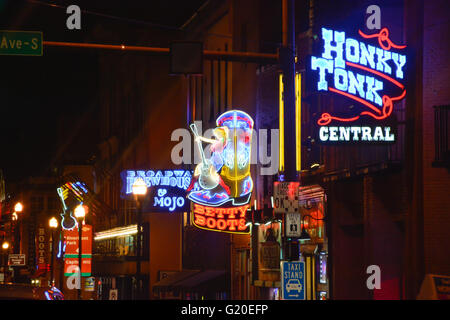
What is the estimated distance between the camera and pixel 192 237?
42.9 m

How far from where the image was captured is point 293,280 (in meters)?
16.7

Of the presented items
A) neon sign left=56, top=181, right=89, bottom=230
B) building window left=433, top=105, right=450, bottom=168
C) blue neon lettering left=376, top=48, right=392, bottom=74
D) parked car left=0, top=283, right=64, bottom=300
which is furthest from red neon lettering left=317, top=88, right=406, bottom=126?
neon sign left=56, top=181, right=89, bottom=230

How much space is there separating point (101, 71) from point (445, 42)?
58.5 metres

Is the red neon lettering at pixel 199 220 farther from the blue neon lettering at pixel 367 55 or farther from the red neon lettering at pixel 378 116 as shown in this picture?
the blue neon lettering at pixel 367 55

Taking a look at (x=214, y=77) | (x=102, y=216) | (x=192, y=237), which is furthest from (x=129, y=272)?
(x=214, y=77)

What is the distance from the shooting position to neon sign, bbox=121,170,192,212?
1308 inches

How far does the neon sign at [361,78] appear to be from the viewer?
58.5ft

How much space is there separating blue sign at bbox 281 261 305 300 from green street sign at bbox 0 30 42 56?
7226mm

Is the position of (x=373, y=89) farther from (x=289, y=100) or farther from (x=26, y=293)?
(x=26, y=293)

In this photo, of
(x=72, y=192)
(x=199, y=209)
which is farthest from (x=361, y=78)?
(x=72, y=192)

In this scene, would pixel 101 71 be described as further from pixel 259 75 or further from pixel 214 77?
pixel 259 75

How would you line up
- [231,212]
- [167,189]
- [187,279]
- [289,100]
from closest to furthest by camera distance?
[289,100] → [231,212] → [167,189] → [187,279]

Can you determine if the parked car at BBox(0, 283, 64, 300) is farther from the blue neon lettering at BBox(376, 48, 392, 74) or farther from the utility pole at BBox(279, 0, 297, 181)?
the blue neon lettering at BBox(376, 48, 392, 74)

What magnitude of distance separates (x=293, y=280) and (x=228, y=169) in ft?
39.7
